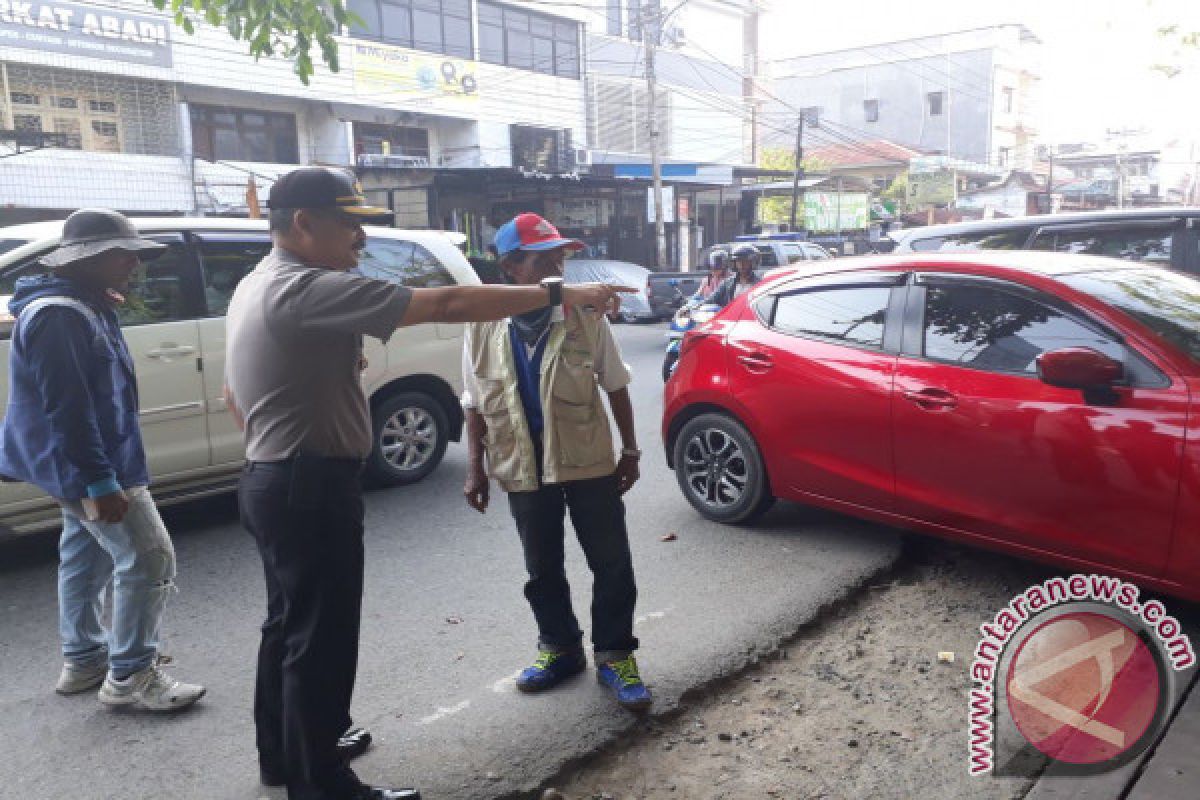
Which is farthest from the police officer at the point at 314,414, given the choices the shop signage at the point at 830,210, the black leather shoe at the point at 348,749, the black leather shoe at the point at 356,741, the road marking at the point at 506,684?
the shop signage at the point at 830,210

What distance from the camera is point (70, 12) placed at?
19.3 metres

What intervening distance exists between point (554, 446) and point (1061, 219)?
5.16 metres

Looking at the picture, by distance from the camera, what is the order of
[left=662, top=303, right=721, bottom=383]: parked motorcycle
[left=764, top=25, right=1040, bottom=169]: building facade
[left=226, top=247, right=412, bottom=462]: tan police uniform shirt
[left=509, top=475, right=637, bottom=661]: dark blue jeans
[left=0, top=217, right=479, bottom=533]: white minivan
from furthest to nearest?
[left=764, top=25, right=1040, bottom=169]: building facade → [left=662, top=303, right=721, bottom=383]: parked motorcycle → [left=0, top=217, right=479, bottom=533]: white minivan → [left=509, top=475, right=637, bottom=661]: dark blue jeans → [left=226, top=247, right=412, bottom=462]: tan police uniform shirt

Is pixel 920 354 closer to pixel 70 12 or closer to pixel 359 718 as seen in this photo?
pixel 359 718

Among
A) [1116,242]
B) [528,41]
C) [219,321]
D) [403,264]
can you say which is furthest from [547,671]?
[528,41]

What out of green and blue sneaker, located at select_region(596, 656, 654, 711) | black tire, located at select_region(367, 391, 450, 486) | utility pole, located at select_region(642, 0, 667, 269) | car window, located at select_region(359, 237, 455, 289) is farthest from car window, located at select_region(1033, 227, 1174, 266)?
utility pole, located at select_region(642, 0, 667, 269)

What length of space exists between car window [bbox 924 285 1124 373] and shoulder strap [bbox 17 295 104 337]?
3.46 m

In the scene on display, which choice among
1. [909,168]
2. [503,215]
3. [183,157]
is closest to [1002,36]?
[909,168]

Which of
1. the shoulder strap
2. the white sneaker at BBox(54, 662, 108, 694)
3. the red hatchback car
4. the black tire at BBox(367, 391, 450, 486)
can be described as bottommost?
the white sneaker at BBox(54, 662, 108, 694)

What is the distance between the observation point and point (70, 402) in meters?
3.02

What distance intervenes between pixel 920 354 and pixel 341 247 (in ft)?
9.33

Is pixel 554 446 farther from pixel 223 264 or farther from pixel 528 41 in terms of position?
pixel 528 41

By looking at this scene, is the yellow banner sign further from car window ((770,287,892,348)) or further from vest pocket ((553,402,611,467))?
vest pocket ((553,402,611,467))

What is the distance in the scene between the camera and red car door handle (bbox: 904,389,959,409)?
4078mm
